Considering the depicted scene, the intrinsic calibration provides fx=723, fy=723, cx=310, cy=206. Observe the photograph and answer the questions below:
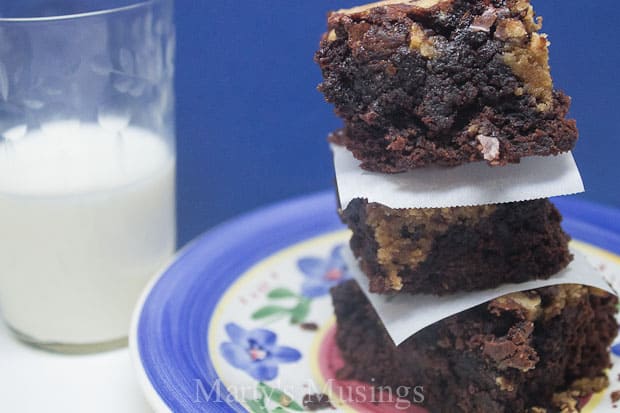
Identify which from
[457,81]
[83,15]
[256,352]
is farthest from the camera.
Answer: [256,352]

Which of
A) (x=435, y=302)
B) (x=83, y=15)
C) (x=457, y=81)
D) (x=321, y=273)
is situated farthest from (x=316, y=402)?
(x=83, y=15)

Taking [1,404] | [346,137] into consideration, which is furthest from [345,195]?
[1,404]

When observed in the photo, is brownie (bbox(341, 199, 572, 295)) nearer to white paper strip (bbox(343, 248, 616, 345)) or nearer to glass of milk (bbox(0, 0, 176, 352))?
white paper strip (bbox(343, 248, 616, 345))

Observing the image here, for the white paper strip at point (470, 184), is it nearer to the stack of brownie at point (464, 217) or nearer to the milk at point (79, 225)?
the stack of brownie at point (464, 217)

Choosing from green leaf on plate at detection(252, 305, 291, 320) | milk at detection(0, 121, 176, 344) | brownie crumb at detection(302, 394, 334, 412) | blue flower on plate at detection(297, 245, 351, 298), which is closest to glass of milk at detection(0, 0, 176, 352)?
milk at detection(0, 121, 176, 344)

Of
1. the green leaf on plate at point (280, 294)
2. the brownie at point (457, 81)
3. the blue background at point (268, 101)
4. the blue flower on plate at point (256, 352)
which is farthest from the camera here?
the blue background at point (268, 101)

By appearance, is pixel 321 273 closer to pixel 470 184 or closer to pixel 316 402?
pixel 316 402

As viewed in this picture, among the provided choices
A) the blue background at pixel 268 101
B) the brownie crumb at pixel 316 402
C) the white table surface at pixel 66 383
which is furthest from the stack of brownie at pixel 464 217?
the blue background at pixel 268 101
